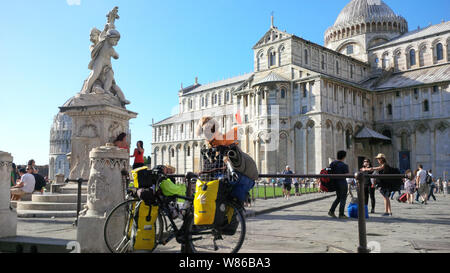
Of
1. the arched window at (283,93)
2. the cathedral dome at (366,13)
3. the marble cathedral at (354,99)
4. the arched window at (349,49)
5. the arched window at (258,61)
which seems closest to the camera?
the marble cathedral at (354,99)

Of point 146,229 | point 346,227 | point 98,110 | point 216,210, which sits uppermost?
point 98,110

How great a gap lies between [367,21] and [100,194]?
52.6 metres

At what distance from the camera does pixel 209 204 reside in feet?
13.7

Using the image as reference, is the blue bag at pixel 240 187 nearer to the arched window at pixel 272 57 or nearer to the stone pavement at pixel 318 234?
the stone pavement at pixel 318 234

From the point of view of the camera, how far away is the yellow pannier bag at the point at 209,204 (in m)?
4.17

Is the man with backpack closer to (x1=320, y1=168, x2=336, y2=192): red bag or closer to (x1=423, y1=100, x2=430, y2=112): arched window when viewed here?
(x1=320, y1=168, x2=336, y2=192): red bag

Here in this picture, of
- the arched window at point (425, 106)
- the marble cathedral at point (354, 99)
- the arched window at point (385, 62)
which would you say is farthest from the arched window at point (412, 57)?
the arched window at point (425, 106)

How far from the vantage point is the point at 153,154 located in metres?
71.8

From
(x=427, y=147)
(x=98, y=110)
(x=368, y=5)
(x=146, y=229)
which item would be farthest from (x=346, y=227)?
(x=368, y=5)

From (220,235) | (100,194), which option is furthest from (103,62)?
(220,235)

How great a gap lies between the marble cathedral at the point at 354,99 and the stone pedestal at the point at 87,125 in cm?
2533
